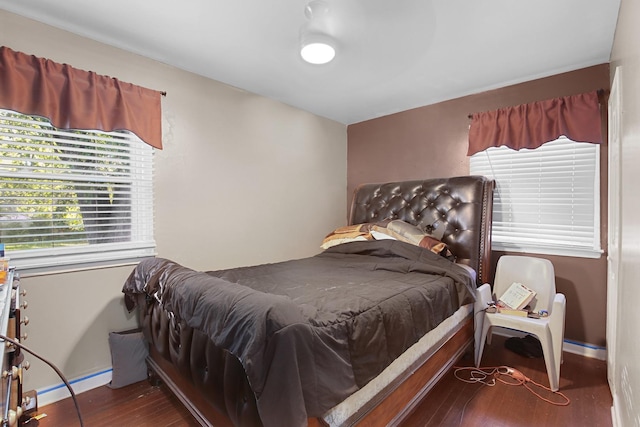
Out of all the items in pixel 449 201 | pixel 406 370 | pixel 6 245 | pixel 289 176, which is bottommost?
pixel 406 370

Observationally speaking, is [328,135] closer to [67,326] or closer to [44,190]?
[44,190]

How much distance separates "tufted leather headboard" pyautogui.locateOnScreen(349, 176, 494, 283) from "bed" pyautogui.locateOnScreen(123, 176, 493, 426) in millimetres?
12

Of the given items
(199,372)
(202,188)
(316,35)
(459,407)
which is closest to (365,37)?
(316,35)

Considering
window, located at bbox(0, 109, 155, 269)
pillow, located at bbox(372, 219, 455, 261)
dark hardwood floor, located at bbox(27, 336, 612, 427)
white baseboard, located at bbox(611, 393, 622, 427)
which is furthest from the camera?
pillow, located at bbox(372, 219, 455, 261)

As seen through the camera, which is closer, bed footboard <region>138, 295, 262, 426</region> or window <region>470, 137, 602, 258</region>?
bed footboard <region>138, 295, 262, 426</region>

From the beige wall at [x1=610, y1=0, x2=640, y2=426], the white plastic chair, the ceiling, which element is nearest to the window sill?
the white plastic chair

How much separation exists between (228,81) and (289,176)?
1.09 m

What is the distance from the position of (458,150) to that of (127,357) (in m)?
3.27

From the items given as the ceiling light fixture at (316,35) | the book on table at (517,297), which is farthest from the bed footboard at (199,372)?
the book on table at (517,297)

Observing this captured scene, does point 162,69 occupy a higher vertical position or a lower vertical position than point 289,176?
higher

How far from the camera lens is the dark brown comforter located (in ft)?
3.21

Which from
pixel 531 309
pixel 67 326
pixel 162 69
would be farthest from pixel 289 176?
pixel 531 309

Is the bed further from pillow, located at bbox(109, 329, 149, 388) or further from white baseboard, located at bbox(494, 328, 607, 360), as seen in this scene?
white baseboard, located at bbox(494, 328, 607, 360)

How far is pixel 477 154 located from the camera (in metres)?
2.93
